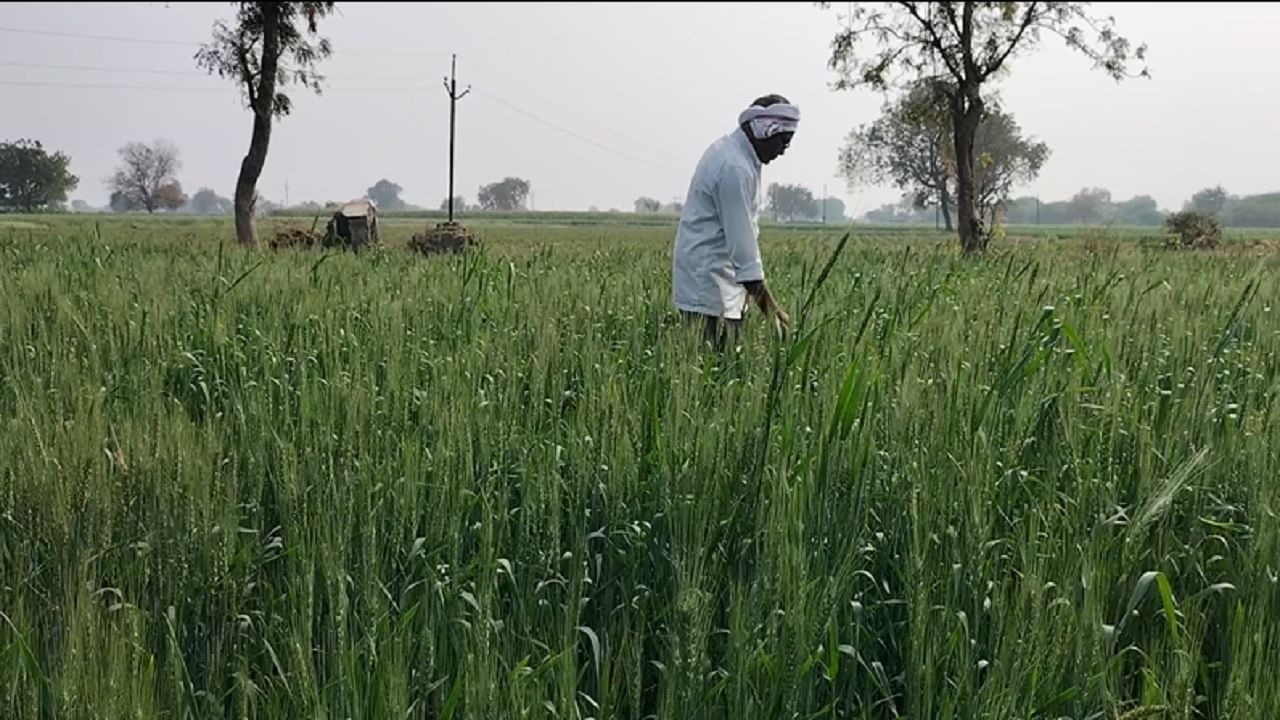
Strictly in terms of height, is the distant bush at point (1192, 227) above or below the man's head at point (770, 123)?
above

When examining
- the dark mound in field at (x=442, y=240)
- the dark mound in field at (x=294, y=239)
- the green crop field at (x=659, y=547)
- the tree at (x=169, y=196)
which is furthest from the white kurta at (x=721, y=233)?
the tree at (x=169, y=196)

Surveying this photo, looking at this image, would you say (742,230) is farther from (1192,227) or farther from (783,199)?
(1192,227)

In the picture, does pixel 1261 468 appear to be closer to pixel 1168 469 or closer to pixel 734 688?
pixel 1168 469

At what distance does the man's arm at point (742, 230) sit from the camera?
14.8 feet

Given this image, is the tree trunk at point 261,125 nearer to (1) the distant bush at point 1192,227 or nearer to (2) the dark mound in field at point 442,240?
(2) the dark mound in field at point 442,240

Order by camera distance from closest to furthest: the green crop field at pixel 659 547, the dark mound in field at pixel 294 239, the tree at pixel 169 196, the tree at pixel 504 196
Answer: the green crop field at pixel 659 547
the dark mound in field at pixel 294 239
the tree at pixel 169 196
the tree at pixel 504 196

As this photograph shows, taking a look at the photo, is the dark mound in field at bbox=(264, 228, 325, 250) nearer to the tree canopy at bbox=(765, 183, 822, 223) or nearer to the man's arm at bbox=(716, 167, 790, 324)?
the tree canopy at bbox=(765, 183, 822, 223)

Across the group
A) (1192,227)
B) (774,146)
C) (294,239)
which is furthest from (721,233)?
(1192,227)

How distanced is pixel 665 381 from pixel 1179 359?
2.15 metres

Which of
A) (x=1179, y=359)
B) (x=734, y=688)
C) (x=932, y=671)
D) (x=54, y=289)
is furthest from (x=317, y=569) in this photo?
(x=54, y=289)

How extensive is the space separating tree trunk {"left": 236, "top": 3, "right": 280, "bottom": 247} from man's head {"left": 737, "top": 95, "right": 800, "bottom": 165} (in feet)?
56.9

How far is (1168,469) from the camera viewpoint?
2.58 m

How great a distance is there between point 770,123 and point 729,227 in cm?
51

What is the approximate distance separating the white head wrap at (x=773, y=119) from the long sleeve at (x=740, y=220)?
20 centimetres
